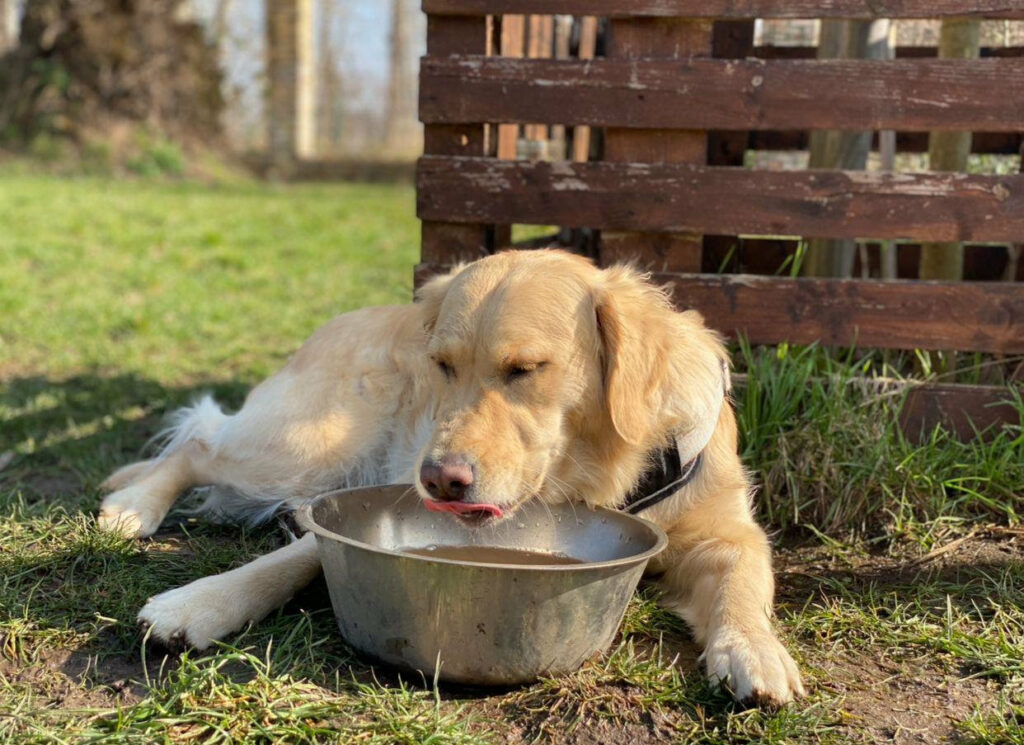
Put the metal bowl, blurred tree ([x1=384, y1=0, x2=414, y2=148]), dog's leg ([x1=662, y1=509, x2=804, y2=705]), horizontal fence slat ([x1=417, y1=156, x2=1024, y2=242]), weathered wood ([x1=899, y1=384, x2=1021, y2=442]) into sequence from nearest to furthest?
the metal bowl → dog's leg ([x1=662, y1=509, x2=804, y2=705]) → horizontal fence slat ([x1=417, y1=156, x2=1024, y2=242]) → weathered wood ([x1=899, y1=384, x2=1021, y2=442]) → blurred tree ([x1=384, y1=0, x2=414, y2=148])

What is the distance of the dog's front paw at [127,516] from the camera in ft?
10.2

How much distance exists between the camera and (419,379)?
336 centimetres

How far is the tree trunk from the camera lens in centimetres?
385

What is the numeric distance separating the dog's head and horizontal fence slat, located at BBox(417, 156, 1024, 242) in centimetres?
67

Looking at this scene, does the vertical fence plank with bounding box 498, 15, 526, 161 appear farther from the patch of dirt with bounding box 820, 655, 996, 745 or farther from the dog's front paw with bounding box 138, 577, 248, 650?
the patch of dirt with bounding box 820, 655, 996, 745

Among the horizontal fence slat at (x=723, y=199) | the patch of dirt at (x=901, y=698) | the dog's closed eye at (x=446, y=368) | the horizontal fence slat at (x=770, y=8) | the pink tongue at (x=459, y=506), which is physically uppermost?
the horizontal fence slat at (x=770, y=8)

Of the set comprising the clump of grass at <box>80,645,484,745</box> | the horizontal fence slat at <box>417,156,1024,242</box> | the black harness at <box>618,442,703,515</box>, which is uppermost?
the horizontal fence slat at <box>417,156,1024,242</box>

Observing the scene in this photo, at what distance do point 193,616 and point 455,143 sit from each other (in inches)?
78.3

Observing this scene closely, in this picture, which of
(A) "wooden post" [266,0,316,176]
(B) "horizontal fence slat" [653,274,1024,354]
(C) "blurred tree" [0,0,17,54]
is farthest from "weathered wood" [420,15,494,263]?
(A) "wooden post" [266,0,316,176]

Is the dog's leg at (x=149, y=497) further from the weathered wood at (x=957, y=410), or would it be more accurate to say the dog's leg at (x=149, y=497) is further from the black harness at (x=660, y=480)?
the weathered wood at (x=957, y=410)

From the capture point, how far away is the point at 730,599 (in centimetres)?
257

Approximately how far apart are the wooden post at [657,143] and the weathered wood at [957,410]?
3.02 ft

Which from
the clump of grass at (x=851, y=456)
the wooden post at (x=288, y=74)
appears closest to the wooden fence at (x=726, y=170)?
the clump of grass at (x=851, y=456)

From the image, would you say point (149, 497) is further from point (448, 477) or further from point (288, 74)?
point (288, 74)
